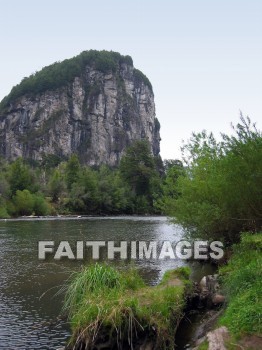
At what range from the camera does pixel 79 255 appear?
3344 centimetres

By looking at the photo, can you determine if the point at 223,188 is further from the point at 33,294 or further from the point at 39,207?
the point at 39,207

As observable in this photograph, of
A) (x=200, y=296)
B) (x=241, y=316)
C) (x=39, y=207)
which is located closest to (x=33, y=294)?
(x=200, y=296)

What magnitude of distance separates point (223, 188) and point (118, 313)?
12.0 metres

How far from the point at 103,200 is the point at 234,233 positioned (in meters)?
91.0

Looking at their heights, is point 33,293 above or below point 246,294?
below

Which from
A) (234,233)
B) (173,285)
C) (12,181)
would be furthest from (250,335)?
(12,181)

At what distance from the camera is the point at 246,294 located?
13211 millimetres

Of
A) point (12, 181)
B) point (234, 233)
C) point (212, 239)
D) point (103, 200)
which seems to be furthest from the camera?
point (103, 200)

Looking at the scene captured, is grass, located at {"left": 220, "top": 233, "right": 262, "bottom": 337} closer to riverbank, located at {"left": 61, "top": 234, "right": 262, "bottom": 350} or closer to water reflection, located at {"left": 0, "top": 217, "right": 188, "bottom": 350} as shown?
riverbank, located at {"left": 61, "top": 234, "right": 262, "bottom": 350}

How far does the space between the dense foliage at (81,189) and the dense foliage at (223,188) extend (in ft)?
206

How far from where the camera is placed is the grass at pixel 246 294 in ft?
37.8

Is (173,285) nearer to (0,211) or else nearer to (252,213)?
(252,213)

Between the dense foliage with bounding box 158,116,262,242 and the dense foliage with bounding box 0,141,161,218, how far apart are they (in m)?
62.9

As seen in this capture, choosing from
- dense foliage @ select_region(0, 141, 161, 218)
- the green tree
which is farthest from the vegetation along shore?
the green tree
